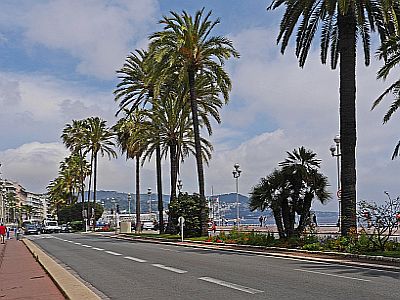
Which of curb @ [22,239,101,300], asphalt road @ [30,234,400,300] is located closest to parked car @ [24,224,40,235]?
asphalt road @ [30,234,400,300]

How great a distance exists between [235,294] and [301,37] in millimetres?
17609

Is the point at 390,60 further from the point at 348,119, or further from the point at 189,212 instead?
the point at 189,212

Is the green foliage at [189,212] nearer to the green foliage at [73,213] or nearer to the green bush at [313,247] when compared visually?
the green bush at [313,247]

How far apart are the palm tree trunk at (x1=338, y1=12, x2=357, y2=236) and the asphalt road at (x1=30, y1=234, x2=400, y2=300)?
3.89 metres

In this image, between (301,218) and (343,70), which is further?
(301,218)

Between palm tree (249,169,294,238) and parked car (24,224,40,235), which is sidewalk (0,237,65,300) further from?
parked car (24,224,40,235)

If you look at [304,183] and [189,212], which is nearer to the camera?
[304,183]

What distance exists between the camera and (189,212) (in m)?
42.9

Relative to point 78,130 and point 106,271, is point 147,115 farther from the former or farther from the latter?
point 78,130

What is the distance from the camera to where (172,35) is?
1529 inches

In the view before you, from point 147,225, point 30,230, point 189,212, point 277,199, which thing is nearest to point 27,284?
point 277,199

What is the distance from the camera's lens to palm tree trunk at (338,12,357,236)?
1016 inches

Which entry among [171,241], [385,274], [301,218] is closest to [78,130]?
[171,241]

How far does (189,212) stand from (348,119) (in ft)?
63.3
